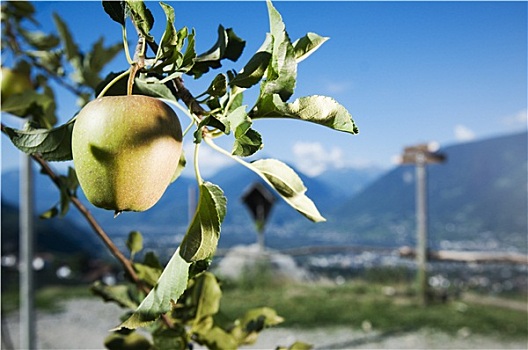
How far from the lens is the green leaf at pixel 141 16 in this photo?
197mm

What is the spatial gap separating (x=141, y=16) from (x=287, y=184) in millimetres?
77

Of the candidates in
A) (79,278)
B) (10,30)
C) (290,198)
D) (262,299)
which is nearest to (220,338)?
(290,198)

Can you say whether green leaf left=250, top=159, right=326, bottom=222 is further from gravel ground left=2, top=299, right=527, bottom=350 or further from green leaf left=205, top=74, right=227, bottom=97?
gravel ground left=2, top=299, right=527, bottom=350

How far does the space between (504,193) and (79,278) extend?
11.2 m

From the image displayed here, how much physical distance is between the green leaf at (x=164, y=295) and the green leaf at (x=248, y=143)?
5cm

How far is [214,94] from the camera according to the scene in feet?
0.71

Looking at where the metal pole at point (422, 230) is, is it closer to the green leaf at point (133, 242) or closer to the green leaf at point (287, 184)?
the green leaf at point (133, 242)

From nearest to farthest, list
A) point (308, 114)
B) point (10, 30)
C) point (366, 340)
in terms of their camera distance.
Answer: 1. point (308, 114)
2. point (10, 30)
3. point (366, 340)

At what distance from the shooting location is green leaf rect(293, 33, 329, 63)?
0.72 feet

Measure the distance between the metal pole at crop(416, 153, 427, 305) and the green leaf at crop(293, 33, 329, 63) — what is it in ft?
12.5

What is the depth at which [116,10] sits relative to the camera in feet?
0.72

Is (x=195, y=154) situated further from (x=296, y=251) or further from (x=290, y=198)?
(x=296, y=251)

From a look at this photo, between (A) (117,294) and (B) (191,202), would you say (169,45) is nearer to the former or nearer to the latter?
(A) (117,294)

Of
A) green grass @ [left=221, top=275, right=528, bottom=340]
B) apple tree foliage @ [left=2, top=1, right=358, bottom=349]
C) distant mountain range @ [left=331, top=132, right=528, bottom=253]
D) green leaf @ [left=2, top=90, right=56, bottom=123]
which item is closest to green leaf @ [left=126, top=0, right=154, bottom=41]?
apple tree foliage @ [left=2, top=1, right=358, bottom=349]
